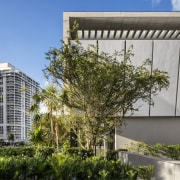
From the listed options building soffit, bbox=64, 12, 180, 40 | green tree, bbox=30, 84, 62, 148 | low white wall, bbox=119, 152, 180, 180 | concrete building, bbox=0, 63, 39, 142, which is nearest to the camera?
low white wall, bbox=119, 152, 180, 180

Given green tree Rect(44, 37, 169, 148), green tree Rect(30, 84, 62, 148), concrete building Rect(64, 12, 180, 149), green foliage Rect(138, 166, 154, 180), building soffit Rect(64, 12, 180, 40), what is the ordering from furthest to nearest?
1. building soffit Rect(64, 12, 180, 40)
2. concrete building Rect(64, 12, 180, 149)
3. green tree Rect(30, 84, 62, 148)
4. green tree Rect(44, 37, 169, 148)
5. green foliage Rect(138, 166, 154, 180)

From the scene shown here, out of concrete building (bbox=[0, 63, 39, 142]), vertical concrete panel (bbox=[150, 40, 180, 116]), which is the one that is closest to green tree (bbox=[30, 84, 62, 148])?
vertical concrete panel (bbox=[150, 40, 180, 116])

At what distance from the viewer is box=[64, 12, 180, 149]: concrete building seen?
1947 centimetres

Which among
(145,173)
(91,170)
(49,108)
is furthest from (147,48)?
(91,170)

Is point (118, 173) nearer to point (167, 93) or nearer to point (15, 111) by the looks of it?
point (167, 93)

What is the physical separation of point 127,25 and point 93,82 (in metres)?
12.4

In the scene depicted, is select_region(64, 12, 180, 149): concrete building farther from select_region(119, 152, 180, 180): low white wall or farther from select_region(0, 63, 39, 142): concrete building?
select_region(0, 63, 39, 142): concrete building

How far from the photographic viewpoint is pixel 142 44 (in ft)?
63.6

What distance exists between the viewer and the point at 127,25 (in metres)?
22.1

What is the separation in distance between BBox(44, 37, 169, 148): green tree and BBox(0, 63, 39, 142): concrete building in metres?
98.4

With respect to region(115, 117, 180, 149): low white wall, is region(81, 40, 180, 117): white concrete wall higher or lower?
higher

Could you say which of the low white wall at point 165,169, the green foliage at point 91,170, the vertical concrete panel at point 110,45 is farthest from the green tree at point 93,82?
the vertical concrete panel at point 110,45

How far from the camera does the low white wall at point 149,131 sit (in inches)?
840

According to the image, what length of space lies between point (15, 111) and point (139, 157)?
11377 cm
